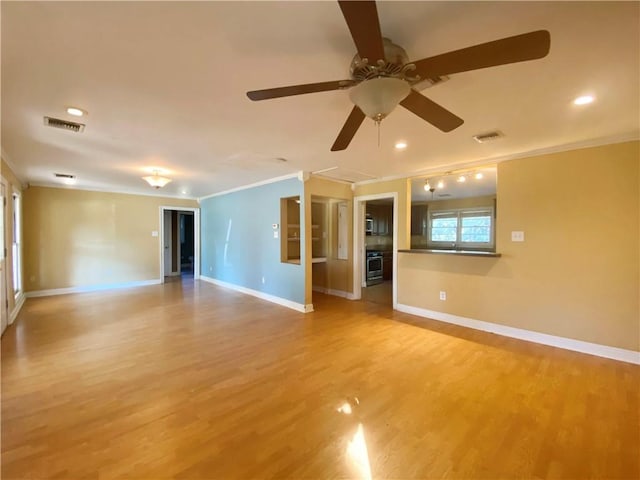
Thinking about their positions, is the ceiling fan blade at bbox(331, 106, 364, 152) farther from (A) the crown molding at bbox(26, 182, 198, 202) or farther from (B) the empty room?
(A) the crown molding at bbox(26, 182, 198, 202)

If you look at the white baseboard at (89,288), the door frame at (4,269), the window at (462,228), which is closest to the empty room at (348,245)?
the door frame at (4,269)

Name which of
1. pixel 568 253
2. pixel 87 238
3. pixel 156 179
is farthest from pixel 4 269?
pixel 568 253

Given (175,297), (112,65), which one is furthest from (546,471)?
(175,297)

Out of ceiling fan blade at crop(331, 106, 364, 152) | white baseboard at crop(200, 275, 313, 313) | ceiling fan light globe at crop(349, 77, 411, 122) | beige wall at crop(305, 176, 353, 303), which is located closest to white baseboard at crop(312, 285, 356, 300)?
beige wall at crop(305, 176, 353, 303)

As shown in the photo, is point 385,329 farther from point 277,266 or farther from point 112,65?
point 112,65

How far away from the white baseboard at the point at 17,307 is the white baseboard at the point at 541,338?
20.6ft

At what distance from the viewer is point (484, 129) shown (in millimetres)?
2775

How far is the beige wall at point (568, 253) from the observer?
2990mm

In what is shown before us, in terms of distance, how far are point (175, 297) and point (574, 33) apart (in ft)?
22.0

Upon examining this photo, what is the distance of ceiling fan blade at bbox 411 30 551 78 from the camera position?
3.76ft

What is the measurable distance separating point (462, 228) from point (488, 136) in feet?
17.5

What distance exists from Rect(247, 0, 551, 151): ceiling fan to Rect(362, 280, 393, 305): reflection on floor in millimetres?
4324

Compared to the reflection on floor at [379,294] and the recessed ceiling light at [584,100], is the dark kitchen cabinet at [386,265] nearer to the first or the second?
the reflection on floor at [379,294]

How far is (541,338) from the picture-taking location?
3490 mm
